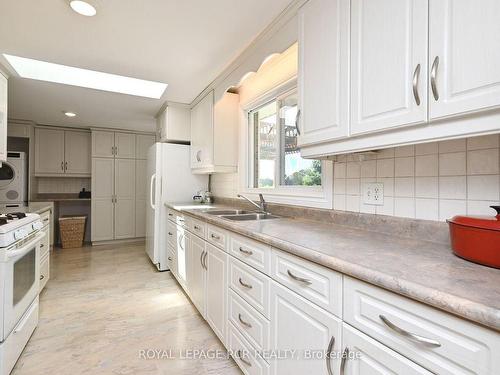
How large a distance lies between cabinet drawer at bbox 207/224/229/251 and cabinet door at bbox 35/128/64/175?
4.34 m

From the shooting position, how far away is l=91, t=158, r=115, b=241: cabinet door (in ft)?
15.7

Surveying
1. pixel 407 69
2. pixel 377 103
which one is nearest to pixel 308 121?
pixel 377 103

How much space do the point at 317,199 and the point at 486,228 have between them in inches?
41.9

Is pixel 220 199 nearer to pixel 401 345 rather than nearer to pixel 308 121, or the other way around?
pixel 308 121

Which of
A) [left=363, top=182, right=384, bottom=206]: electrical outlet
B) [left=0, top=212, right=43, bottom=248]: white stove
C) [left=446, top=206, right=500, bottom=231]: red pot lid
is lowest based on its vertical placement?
[left=0, top=212, right=43, bottom=248]: white stove

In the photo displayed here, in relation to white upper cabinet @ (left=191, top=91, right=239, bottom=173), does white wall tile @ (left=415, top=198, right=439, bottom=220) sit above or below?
below

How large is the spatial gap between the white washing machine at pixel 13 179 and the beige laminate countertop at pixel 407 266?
4434 mm

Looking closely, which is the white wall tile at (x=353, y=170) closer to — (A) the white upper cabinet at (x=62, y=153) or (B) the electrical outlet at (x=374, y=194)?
(B) the electrical outlet at (x=374, y=194)

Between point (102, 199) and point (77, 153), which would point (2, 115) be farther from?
point (77, 153)

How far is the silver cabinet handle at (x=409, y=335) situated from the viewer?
0.61 meters

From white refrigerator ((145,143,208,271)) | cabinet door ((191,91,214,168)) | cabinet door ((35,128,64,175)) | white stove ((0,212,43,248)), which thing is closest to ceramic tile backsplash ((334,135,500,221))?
cabinet door ((191,91,214,168))

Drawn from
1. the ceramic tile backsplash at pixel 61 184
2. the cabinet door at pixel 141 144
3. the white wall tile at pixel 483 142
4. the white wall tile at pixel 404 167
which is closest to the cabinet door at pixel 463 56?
the white wall tile at pixel 483 142

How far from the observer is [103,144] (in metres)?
4.88

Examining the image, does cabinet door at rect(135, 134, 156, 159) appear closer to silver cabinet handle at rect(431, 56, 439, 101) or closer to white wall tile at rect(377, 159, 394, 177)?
white wall tile at rect(377, 159, 394, 177)
